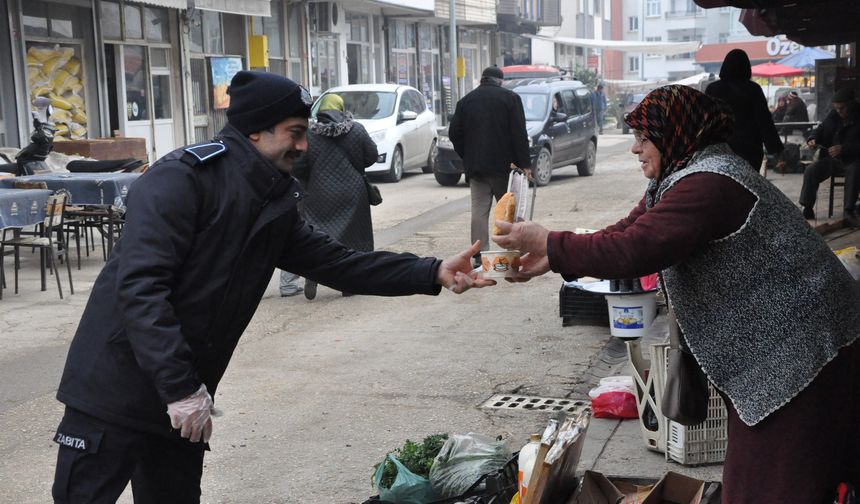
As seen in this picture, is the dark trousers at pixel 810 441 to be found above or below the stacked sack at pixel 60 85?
below

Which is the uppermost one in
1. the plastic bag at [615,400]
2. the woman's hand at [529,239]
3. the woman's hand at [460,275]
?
the woman's hand at [529,239]

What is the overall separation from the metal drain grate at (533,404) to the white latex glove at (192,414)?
137 inches

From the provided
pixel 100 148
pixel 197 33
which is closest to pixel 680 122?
pixel 100 148

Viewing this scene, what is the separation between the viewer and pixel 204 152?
3.13 meters

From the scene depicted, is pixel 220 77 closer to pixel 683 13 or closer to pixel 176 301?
pixel 176 301

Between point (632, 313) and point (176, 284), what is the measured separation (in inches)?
183

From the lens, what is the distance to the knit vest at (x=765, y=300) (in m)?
2.81

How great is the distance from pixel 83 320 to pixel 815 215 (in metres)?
12.3

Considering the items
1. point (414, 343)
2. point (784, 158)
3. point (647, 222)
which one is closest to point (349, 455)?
point (414, 343)

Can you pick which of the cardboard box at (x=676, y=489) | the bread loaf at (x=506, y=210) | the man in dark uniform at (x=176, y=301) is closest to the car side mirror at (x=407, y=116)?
the bread loaf at (x=506, y=210)

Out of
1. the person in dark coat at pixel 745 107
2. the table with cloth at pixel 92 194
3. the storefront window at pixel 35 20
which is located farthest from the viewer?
the storefront window at pixel 35 20

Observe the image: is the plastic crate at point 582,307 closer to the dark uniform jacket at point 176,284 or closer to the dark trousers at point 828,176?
the dark uniform jacket at point 176,284

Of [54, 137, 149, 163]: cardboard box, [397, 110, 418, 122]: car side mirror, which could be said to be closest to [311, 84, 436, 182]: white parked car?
[397, 110, 418, 122]: car side mirror

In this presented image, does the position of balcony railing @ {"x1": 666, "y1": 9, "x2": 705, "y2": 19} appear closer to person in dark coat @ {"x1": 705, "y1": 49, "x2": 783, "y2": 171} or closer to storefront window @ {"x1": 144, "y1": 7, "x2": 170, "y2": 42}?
storefront window @ {"x1": 144, "y1": 7, "x2": 170, "y2": 42}
